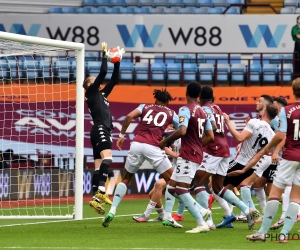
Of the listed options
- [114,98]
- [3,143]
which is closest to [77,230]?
[3,143]

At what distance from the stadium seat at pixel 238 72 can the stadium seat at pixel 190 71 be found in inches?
44.4

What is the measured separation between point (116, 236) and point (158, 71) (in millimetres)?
15291

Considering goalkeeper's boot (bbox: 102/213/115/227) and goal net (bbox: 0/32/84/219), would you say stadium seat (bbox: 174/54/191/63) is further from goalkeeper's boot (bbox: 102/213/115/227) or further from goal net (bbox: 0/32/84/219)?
goalkeeper's boot (bbox: 102/213/115/227)

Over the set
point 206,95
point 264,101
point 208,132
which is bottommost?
point 208,132

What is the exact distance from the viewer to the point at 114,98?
24203mm

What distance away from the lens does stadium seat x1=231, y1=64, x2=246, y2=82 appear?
26281 mm

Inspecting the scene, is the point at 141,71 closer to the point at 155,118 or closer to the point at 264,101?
the point at 264,101

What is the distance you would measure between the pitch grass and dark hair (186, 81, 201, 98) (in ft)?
6.20

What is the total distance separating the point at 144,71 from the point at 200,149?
1476 centimetres

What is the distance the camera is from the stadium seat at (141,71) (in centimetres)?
2627

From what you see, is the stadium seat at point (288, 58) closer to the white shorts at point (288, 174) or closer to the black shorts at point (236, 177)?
the black shorts at point (236, 177)

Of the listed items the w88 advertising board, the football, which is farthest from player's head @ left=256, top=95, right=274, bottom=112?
the w88 advertising board

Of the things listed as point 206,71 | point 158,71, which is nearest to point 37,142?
point 158,71

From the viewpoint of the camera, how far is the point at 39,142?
914 inches
